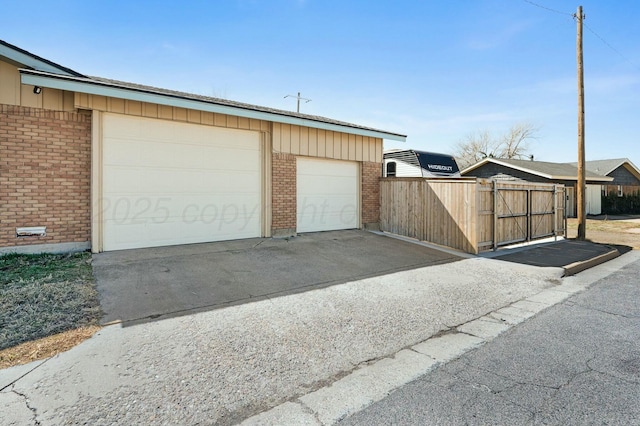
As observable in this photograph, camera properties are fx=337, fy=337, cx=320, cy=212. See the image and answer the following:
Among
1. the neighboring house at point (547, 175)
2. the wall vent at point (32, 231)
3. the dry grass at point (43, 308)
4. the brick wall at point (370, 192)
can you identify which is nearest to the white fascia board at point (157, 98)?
the brick wall at point (370, 192)

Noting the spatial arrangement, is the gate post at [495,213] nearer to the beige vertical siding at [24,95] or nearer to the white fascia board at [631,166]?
the beige vertical siding at [24,95]

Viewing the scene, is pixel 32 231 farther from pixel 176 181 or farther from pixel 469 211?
pixel 469 211

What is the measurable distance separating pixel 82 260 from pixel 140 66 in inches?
334

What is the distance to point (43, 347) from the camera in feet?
10.9

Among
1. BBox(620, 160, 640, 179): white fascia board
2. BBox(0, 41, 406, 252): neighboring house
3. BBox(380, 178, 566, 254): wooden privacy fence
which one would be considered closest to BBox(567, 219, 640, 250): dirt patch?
BBox(380, 178, 566, 254): wooden privacy fence

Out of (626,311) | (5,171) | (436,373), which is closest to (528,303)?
(626,311)

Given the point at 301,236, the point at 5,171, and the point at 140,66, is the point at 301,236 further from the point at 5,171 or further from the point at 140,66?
the point at 140,66

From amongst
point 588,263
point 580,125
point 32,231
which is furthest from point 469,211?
point 32,231

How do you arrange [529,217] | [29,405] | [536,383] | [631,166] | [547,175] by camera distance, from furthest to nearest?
1. [631,166]
2. [547,175]
3. [529,217]
4. [536,383]
5. [29,405]

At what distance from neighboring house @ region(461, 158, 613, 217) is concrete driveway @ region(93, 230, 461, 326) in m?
17.4

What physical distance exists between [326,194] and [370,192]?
69.7 inches

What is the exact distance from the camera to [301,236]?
985 centimetres

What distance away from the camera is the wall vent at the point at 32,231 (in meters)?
6.77

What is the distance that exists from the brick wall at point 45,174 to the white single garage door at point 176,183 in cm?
48
